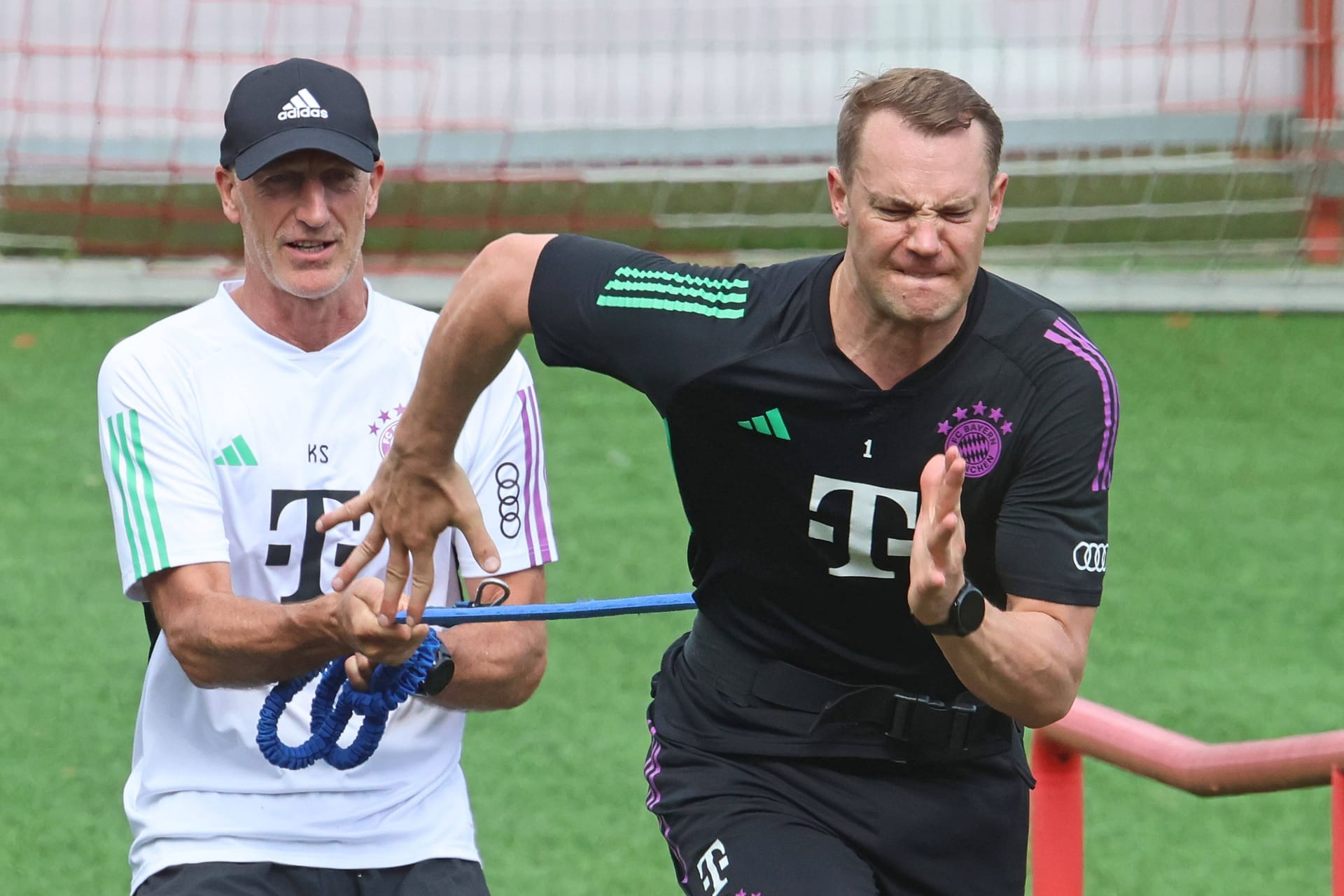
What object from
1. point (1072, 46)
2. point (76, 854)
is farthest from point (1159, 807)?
point (1072, 46)

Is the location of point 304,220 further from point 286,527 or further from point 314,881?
point 314,881

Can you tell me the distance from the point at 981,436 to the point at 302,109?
57.4 inches

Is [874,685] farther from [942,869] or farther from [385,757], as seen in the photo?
[385,757]

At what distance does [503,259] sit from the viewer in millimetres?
3133

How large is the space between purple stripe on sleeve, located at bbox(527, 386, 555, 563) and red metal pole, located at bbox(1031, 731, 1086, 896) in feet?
3.23

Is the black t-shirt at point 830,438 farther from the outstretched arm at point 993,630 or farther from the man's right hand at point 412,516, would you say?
the man's right hand at point 412,516

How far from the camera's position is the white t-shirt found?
3.36 metres

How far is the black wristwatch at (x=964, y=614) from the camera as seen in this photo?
252 cm

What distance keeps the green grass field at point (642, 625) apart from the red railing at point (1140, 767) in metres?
1.47

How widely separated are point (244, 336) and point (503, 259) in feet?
2.32

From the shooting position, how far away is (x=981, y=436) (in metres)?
2.91

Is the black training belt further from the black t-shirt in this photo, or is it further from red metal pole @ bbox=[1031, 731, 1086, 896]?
red metal pole @ bbox=[1031, 731, 1086, 896]

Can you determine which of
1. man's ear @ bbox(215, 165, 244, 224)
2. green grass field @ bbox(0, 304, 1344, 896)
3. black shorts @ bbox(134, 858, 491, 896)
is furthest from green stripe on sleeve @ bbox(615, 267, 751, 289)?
green grass field @ bbox(0, 304, 1344, 896)

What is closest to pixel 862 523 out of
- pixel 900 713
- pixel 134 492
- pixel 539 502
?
pixel 900 713
